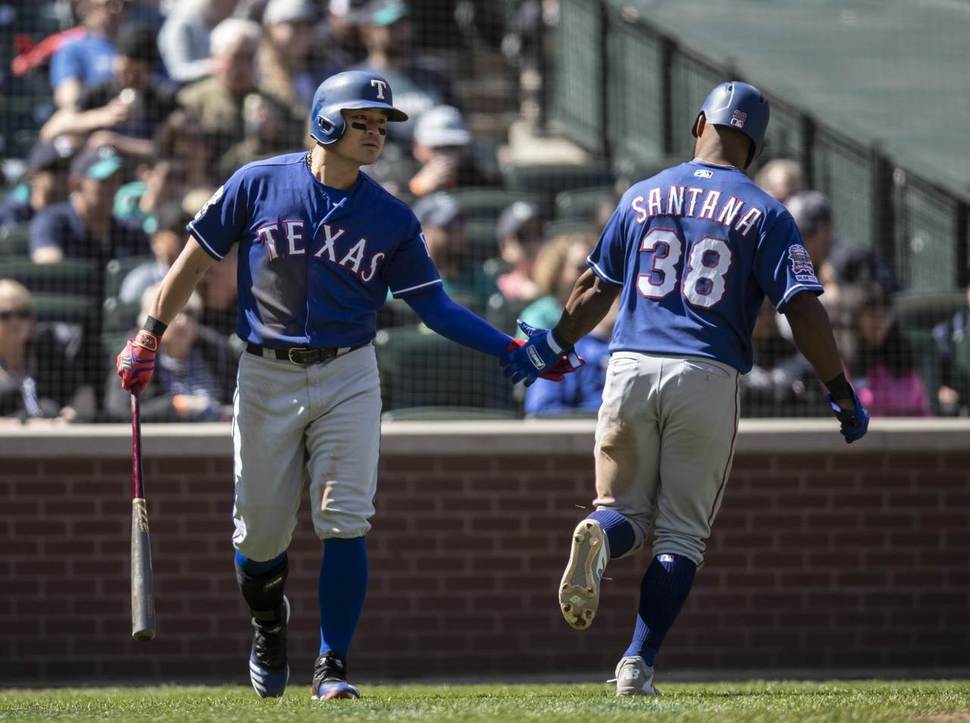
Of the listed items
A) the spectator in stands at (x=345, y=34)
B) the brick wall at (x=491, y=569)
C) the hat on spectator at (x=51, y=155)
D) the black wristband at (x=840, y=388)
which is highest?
the spectator in stands at (x=345, y=34)

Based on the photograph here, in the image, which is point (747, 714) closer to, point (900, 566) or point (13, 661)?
point (900, 566)

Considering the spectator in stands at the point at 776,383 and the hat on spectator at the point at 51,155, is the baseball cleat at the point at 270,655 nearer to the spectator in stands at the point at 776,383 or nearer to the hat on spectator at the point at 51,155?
the spectator in stands at the point at 776,383

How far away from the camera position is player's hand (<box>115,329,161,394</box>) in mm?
5461

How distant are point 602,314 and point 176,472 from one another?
10.5ft

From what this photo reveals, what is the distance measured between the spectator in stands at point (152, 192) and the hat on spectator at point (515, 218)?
1.80 meters

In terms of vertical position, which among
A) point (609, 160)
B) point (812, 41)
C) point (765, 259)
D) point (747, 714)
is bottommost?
point (747, 714)

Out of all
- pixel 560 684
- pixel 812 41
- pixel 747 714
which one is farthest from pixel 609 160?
pixel 747 714

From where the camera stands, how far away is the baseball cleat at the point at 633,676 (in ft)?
17.4

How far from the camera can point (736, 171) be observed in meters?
5.45

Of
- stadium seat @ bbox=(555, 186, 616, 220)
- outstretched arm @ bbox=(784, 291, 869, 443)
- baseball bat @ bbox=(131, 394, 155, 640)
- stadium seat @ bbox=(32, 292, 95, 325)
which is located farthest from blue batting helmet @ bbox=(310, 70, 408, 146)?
stadium seat @ bbox=(555, 186, 616, 220)

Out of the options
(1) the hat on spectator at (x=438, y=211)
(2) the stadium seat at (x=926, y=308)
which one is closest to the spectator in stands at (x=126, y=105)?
(1) the hat on spectator at (x=438, y=211)

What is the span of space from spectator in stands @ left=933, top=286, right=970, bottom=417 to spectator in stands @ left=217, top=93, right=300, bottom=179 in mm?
3868

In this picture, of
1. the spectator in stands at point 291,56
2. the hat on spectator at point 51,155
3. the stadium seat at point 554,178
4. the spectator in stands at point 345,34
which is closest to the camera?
the hat on spectator at point 51,155

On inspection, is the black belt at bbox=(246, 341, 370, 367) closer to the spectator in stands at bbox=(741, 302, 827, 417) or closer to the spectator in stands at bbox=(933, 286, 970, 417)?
the spectator in stands at bbox=(741, 302, 827, 417)
